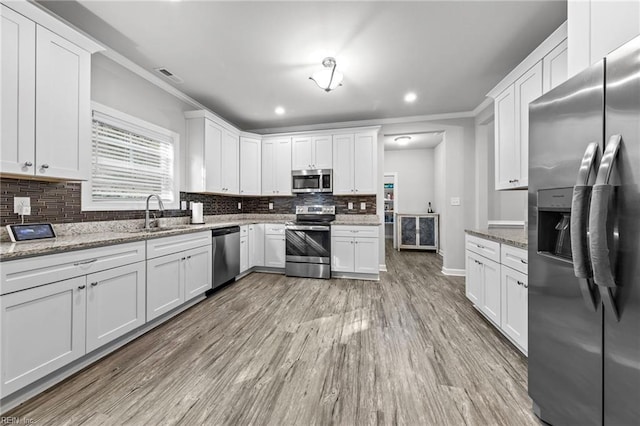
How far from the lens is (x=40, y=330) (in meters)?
1.49

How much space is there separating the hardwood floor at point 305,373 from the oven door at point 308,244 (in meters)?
1.22

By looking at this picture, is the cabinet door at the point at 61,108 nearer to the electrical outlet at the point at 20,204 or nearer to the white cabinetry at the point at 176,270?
the electrical outlet at the point at 20,204

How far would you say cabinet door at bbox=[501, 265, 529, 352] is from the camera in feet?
6.13

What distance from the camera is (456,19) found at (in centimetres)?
208

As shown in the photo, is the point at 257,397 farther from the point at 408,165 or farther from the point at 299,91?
the point at 408,165

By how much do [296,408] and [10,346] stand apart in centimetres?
165

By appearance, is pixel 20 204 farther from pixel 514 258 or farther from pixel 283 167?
pixel 514 258

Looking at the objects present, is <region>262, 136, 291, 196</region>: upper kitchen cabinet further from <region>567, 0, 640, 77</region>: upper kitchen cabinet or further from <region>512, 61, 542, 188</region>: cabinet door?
<region>567, 0, 640, 77</region>: upper kitchen cabinet

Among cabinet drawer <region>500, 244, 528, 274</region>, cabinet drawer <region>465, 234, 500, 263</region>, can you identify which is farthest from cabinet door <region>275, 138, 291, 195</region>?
cabinet drawer <region>500, 244, 528, 274</region>

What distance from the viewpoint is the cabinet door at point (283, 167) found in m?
4.57

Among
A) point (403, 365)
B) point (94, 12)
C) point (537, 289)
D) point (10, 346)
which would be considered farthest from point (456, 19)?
point (10, 346)

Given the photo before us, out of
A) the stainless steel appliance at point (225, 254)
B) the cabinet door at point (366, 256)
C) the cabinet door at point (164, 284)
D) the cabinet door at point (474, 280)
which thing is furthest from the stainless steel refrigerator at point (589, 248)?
the stainless steel appliance at point (225, 254)

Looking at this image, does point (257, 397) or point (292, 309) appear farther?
point (292, 309)

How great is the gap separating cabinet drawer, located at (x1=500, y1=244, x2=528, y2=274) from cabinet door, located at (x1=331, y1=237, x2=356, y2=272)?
2147 millimetres
